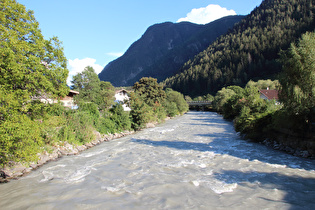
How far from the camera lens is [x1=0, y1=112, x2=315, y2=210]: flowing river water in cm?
699

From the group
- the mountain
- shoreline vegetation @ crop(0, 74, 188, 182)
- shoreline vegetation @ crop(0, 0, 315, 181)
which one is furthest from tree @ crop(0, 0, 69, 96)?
the mountain

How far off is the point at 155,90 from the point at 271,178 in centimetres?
4189

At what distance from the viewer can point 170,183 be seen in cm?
863

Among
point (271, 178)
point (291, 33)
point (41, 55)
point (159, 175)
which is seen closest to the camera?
point (271, 178)

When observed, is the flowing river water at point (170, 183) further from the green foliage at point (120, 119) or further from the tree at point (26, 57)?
the green foliage at point (120, 119)

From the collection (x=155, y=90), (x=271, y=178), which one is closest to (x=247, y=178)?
(x=271, y=178)

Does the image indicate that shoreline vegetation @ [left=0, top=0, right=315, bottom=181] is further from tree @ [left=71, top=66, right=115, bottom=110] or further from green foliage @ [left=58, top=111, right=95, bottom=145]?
tree @ [left=71, top=66, right=115, bottom=110]

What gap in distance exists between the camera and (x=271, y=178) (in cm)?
902

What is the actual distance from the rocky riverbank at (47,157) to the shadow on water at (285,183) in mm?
10346

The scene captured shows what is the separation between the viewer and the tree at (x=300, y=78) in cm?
1150

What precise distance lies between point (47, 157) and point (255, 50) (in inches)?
5794

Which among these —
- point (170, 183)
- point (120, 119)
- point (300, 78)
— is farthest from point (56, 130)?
point (300, 78)

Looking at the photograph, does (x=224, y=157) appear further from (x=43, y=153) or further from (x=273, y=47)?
(x=273, y=47)

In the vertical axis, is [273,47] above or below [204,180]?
above
